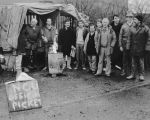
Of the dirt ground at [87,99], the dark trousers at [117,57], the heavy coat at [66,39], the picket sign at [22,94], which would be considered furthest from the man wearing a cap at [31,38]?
the picket sign at [22,94]

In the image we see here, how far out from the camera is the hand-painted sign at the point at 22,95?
675 centimetres

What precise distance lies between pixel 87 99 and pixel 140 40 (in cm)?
300

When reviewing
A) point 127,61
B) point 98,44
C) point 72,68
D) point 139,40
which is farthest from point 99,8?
point 139,40

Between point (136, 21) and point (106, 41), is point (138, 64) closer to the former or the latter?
point (106, 41)

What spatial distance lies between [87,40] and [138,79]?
235 centimetres

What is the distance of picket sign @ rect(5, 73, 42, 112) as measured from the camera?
266 inches

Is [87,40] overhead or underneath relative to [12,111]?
overhead

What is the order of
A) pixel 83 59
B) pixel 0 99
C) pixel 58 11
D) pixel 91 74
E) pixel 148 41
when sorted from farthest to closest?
pixel 58 11, pixel 83 59, pixel 91 74, pixel 148 41, pixel 0 99

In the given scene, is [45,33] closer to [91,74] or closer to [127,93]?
[91,74]

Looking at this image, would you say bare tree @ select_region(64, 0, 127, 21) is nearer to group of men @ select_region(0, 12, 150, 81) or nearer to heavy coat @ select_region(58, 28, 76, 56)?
heavy coat @ select_region(58, 28, 76, 56)

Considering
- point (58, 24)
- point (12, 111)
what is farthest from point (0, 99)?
point (58, 24)

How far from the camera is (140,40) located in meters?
9.70

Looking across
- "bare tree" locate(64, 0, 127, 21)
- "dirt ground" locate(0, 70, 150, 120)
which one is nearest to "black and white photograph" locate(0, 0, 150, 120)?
"dirt ground" locate(0, 70, 150, 120)

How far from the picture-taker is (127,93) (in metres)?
8.42
